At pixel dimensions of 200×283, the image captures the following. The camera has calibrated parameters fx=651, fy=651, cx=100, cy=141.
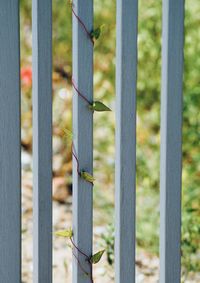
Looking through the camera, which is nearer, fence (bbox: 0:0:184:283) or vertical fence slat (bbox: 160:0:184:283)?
fence (bbox: 0:0:184:283)

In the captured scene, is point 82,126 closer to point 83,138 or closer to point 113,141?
point 83,138

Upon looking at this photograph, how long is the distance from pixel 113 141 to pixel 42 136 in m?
2.33

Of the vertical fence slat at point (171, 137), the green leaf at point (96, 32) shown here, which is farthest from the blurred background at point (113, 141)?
the green leaf at point (96, 32)

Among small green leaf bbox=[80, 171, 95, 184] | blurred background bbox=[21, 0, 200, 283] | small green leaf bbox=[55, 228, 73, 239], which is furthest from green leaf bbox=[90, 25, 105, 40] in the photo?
blurred background bbox=[21, 0, 200, 283]

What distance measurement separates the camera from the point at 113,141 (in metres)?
4.00

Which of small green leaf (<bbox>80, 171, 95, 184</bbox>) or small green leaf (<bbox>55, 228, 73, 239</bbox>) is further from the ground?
small green leaf (<bbox>80, 171, 95, 184</bbox>)

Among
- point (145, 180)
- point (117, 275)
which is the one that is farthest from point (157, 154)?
point (117, 275)

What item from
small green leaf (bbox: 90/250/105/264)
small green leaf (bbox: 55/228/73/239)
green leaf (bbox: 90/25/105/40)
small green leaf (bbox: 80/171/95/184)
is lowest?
small green leaf (bbox: 90/250/105/264)

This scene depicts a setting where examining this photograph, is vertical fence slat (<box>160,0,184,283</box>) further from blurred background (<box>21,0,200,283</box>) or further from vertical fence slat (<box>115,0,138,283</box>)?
blurred background (<box>21,0,200,283</box>)
